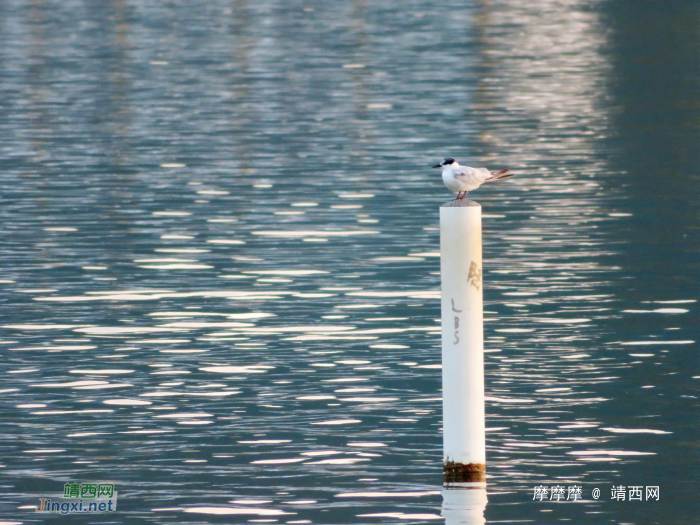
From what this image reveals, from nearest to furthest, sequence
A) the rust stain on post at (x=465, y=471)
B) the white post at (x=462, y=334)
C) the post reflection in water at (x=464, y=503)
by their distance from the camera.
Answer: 1. the post reflection in water at (x=464, y=503)
2. the white post at (x=462, y=334)
3. the rust stain on post at (x=465, y=471)

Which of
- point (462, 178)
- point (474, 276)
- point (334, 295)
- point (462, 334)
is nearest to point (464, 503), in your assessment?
point (462, 334)

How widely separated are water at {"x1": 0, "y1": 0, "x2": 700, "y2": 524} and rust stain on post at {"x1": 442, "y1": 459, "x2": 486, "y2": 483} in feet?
0.79

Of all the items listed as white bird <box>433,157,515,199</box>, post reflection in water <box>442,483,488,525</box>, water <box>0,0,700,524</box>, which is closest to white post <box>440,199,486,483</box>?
post reflection in water <box>442,483,488,525</box>

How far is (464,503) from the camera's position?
9.84 meters

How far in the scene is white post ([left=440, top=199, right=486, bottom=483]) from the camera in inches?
385

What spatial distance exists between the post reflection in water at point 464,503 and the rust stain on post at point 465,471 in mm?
39

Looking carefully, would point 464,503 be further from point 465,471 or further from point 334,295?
point 334,295

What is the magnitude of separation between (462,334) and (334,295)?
25.0 feet

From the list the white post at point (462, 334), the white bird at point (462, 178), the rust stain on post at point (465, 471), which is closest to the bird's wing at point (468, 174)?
the white bird at point (462, 178)

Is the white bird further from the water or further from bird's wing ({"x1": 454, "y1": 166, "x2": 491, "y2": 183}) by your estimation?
the water

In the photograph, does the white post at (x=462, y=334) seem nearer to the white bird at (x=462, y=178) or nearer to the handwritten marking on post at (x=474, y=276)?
the handwritten marking on post at (x=474, y=276)

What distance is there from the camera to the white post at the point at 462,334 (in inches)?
385

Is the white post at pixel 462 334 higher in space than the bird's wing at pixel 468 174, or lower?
lower

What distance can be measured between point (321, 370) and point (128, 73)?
35.1 metres
